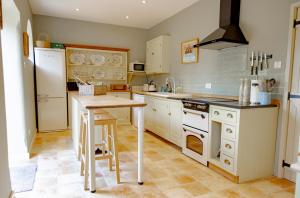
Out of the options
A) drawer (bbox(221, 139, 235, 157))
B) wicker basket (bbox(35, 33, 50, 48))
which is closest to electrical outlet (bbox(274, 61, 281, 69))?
drawer (bbox(221, 139, 235, 157))

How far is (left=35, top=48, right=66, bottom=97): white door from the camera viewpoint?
4.41 meters

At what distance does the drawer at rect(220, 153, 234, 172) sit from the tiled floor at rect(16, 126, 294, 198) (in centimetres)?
15

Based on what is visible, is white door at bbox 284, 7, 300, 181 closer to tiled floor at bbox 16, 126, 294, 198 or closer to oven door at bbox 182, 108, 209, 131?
tiled floor at bbox 16, 126, 294, 198

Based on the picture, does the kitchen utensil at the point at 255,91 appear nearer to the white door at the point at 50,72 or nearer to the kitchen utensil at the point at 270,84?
the kitchen utensil at the point at 270,84

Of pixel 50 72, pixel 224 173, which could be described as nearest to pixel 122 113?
pixel 50 72

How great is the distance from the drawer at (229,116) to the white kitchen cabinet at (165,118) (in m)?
1.00

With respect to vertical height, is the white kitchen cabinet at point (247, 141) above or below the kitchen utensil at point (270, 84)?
below

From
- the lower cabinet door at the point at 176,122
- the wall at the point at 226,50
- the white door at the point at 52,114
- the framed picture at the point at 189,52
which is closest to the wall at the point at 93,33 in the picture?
the wall at the point at 226,50

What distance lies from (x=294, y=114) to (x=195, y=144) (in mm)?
1331

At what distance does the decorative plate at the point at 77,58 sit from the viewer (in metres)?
5.07

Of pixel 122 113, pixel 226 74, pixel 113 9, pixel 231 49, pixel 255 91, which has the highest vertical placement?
pixel 113 9

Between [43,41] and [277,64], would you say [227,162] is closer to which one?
[277,64]

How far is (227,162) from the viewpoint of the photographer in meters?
2.49

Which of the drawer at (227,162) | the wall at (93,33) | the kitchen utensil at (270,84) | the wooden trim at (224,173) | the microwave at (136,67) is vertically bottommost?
the wooden trim at (224,173)
